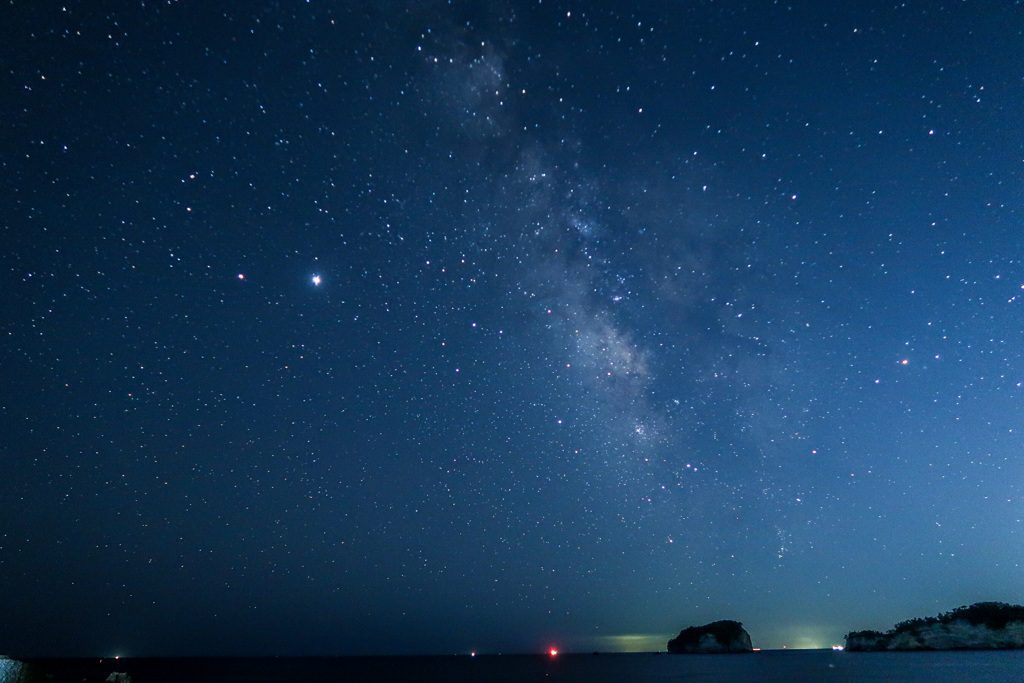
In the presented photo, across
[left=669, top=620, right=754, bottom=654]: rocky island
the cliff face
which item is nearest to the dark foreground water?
the cliff face

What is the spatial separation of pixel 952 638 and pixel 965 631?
3624 millimetres

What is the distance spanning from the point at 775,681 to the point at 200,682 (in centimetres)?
8408

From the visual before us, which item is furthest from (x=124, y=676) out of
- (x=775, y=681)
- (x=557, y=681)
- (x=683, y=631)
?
(x=683, y=631)

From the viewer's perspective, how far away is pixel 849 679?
59594 mm

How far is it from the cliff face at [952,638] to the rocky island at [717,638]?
3316cm

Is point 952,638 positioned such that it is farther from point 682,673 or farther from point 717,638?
point 682,673

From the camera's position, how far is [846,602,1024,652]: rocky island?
120125 millimetres

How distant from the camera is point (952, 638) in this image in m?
128

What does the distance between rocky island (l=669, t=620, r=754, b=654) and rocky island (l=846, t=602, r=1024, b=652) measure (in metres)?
34.9

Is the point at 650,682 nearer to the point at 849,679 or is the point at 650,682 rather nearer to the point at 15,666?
the point at 849,679

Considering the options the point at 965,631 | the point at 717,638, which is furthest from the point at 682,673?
the point at 717,638

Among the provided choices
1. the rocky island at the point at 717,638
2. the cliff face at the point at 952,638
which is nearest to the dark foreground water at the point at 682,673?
the cliff face at the point at 952,638

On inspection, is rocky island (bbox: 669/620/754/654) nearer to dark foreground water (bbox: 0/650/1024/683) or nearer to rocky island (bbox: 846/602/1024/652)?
rocky island (bbox: 846/602/1024/652)

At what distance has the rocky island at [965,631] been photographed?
120 meters
